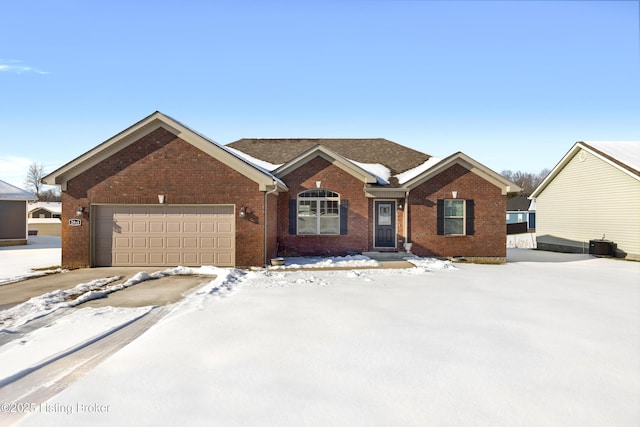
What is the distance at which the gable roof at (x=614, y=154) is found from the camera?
55.2ft

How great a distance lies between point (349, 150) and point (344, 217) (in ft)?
17.8

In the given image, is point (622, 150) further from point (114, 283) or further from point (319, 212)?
point (114, 283)

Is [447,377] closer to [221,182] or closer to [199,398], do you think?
[199,398]

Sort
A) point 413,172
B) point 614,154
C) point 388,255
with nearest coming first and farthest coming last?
point 388,255
point 413,172
point 614,154

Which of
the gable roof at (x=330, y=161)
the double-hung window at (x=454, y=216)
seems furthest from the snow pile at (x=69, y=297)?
the double-hung window at (x=454, y=216)

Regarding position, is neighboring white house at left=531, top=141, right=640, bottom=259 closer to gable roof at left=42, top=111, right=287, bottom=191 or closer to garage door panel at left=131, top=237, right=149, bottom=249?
gable roof at left=42, top=111, right=287, bottom=191

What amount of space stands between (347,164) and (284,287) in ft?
23.6

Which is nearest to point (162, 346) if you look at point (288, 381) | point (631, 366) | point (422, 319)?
point (288, 381)

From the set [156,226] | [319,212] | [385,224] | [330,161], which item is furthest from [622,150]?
[156,226]

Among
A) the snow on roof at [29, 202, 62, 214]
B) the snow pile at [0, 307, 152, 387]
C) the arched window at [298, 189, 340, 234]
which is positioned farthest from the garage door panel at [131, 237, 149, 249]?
the snow on roof at [29, 202, 62, 214]

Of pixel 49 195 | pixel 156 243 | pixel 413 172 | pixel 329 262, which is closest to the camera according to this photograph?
pixel 156 243

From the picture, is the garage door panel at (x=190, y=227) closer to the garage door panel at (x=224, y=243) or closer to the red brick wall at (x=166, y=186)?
the red brick wall at (x=166, y=186)

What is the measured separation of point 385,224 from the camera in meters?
15.1

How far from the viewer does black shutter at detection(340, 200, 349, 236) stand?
1477 centimetres
